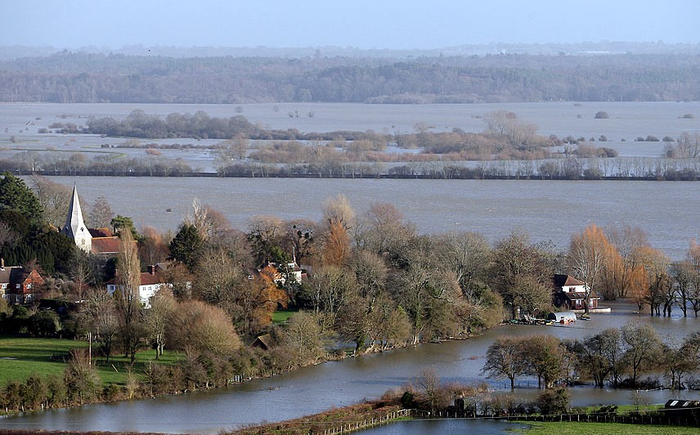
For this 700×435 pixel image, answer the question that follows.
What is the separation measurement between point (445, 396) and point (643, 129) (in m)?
48.2

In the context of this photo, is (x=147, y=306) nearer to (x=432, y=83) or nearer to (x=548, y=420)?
(x=548, y=420)

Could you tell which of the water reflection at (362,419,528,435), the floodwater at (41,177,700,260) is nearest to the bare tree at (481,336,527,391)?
the water reflection at (362,419,528,435)

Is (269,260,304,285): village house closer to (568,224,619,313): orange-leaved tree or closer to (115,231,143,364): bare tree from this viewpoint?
(115,231,143,364): bare tree

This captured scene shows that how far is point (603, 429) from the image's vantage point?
11.3 metres

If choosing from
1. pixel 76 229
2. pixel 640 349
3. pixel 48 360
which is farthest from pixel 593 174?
pixel 48 360

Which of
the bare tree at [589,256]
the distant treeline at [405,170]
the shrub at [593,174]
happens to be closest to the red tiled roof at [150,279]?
the bare tree at [589,256]

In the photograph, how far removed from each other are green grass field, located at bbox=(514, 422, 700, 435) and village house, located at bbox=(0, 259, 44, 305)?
844 centimetres

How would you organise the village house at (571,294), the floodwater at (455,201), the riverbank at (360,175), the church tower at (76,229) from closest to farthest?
the village house at (571,294) < the church tower at (76,229) < the floodwater at (455,201) < the riverbank at (360,175)

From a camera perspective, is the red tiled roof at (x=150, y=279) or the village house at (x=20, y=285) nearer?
the red tiled roof at (x=150, y=279)

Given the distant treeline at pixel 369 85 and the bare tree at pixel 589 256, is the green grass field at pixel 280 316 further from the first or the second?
the distant treeline at pixel 369 85

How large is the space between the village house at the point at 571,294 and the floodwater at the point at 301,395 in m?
1.98

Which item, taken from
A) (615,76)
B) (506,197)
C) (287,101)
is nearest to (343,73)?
(287,101)

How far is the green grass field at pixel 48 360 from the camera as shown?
13.2 meters

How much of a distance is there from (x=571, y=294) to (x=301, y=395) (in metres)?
6.24
